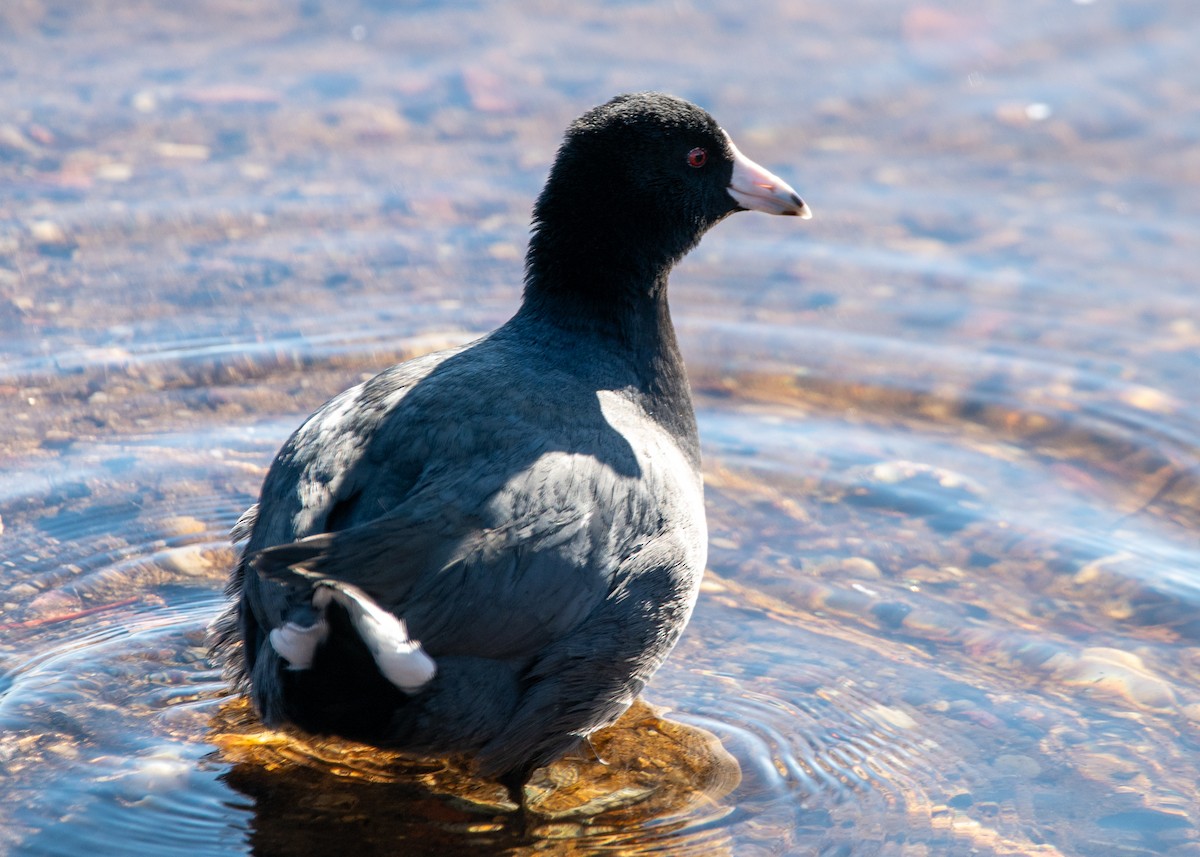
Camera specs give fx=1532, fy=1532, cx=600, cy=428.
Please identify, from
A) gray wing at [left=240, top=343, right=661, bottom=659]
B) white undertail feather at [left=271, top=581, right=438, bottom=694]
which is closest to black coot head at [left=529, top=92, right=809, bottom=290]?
gray wing at [left=240, top=343, right=661, bottom=659]

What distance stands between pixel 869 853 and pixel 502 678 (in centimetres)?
109

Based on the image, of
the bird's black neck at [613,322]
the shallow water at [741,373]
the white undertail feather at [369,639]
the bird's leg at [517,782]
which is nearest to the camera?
the white undertail feather at [369,639]

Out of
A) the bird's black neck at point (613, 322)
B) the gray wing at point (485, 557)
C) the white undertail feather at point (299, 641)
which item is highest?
A: the bird's black neck at point (613, 322)

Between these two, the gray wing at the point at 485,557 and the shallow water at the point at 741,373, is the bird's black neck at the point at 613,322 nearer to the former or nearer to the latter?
the gray wing at the point at 485,557

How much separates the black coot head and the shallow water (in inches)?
48.8

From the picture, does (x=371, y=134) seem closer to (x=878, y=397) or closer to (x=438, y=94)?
(x=438, y=94)

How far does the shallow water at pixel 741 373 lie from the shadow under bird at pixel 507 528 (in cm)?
44

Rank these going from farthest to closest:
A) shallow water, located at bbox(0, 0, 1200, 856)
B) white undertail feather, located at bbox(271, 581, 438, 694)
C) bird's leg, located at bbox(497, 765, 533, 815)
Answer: shallow water, located at bbox(0, 0, 1200, 856), bird's leg, located at bbox(497, 765, 533, 815), white undertail feather, located at bbox(271, 581, 438, 694)

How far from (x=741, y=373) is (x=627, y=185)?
186 centimetres

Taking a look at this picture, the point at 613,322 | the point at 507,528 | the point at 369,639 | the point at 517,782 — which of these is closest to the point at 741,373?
the point at 613,322

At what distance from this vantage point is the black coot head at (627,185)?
4672mm

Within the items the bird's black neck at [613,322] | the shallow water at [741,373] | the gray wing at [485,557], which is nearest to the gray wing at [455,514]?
the gray wing at [485,557]

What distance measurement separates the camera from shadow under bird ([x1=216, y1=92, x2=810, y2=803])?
3652 mm

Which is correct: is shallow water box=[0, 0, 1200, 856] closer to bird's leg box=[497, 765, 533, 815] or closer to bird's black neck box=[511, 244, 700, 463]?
bird's leg box=[497, 765, 533, 815]
